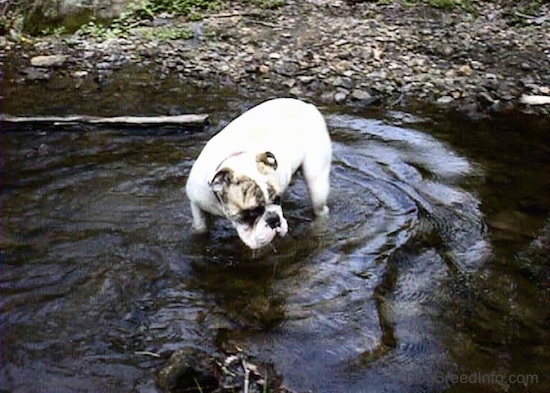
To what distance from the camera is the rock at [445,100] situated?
9.37 meters

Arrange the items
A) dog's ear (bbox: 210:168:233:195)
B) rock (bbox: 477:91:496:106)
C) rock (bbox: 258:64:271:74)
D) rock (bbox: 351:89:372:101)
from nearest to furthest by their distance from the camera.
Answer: dog's ear (bbox: 210:168:233:195) → rock (bbox: 477:91:496:106) → rock (bbox: 351:89:372:101) → rock (bbox: 258:64:271:74)

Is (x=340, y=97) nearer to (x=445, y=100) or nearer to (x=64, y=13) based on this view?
(x=445, y=100)

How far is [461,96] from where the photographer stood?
31.1ft

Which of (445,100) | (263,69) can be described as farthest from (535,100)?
(263,69)

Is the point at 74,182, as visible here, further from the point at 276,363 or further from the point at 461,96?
the point at 461,96

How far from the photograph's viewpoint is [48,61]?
36.4 feet

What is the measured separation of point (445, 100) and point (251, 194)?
15.8ft

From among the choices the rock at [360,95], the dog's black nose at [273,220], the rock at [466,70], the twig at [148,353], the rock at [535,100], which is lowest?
the rock at [360,95]

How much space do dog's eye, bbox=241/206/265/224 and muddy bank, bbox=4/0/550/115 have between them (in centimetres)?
434

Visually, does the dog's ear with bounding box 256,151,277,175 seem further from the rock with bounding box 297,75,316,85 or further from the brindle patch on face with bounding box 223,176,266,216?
the rock with bounding box 297,75,316,85

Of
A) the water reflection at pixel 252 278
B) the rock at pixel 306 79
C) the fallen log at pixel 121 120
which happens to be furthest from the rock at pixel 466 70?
the fallen log at pixel 121 120

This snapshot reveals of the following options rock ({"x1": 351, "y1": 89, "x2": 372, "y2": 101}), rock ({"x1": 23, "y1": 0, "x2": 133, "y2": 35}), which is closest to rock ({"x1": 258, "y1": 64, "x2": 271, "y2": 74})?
rock ({"x1": 351, "y1": 89, "x2": 372, "y2": 101})

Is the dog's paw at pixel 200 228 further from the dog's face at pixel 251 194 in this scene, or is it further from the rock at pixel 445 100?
the rock at pixel 445 100

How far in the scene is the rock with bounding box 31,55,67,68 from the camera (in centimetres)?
1100
